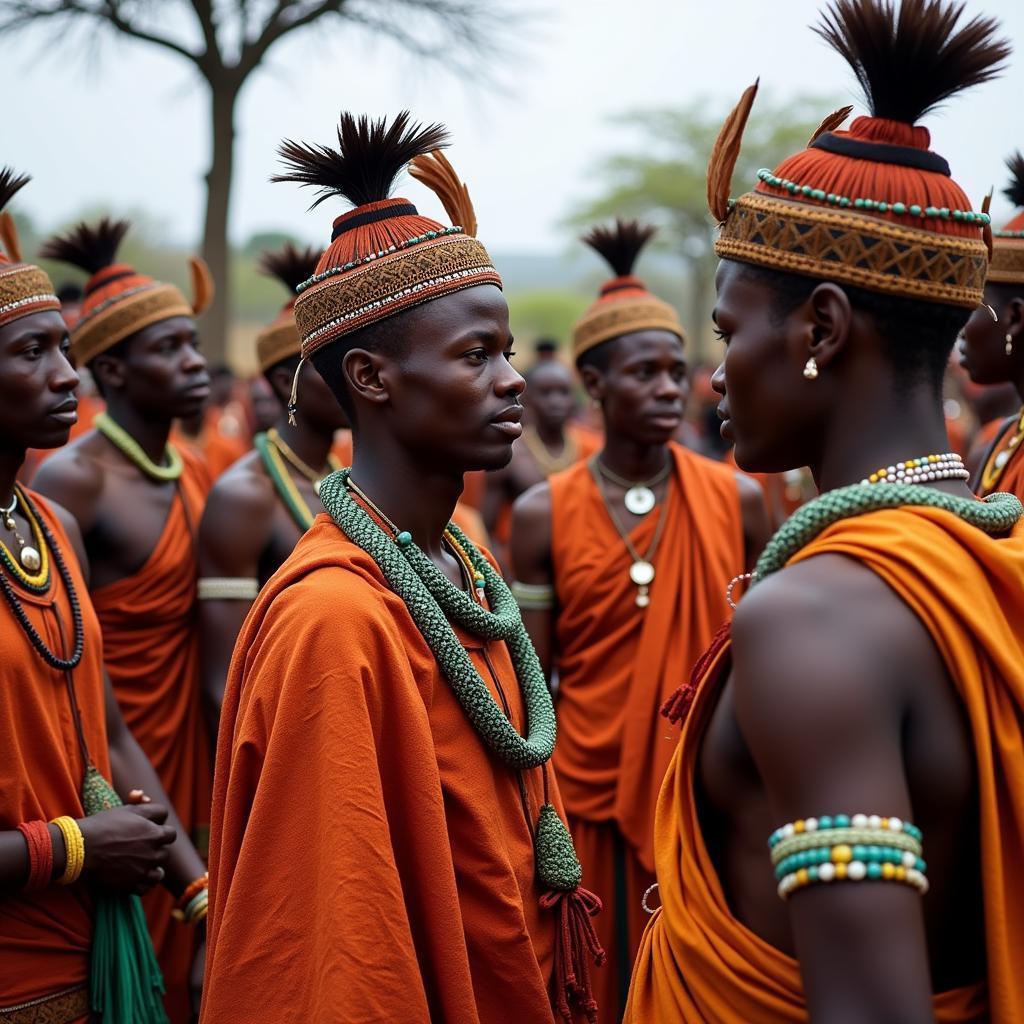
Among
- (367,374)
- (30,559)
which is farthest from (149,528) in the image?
(367,374)

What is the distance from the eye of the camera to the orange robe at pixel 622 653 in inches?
188

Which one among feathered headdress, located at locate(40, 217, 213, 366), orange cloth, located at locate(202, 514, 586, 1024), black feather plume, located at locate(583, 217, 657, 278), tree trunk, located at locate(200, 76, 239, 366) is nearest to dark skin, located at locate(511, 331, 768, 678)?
black feather plume, located at locate(583, 217, 657, 278)

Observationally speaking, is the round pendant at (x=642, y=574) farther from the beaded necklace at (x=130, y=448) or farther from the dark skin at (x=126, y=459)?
the beaded necklace at (x=130, y=448)

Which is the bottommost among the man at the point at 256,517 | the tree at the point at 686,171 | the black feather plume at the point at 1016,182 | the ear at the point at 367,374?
the ear at the point at 367,374

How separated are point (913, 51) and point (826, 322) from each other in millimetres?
522

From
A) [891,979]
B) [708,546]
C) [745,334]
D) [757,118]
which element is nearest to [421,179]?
[745,334]

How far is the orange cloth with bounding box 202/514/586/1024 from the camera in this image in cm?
232

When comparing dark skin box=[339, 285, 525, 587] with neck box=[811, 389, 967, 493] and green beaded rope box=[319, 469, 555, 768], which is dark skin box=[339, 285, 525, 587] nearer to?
green beaded rope box=[319, 469, 555, 768]

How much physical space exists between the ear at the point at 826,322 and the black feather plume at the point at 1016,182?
332cm

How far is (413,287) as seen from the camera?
2869 mm

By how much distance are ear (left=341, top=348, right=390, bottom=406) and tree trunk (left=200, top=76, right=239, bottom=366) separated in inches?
623

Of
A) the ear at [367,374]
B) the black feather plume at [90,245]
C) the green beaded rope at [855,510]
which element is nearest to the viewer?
the green beaded rope at [855,510]

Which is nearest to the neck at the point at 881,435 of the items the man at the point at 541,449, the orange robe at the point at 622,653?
the orange robe at the point at 622,653

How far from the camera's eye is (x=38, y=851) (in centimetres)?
317
